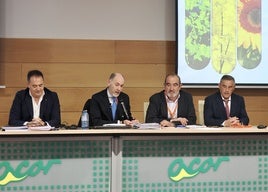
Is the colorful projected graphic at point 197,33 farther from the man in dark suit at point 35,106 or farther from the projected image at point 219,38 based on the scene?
the man in dark suit at point 35,106

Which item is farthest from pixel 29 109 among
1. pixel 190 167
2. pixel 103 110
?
pixel 190 167

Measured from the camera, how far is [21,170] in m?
3.01

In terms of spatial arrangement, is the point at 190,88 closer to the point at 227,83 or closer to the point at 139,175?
the point at 227,83

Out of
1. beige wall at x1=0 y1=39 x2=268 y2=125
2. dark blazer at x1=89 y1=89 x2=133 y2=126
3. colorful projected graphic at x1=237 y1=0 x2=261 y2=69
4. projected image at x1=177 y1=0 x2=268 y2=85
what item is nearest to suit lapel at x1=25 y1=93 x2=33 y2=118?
dark blazer at x1=89 y1=89 x2=133 y2=126

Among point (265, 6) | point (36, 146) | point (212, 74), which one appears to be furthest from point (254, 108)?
point (36, 146)

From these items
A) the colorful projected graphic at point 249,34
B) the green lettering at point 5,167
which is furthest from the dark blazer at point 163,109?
the green lettering at point 5,167

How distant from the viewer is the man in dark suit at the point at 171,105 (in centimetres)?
423

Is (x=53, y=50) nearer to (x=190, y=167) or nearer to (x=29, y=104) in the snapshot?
(x=29, y=104)

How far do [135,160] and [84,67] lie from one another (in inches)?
88.4

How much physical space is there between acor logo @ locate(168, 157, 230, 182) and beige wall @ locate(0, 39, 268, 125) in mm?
2082

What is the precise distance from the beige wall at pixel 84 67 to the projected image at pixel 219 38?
0.20m

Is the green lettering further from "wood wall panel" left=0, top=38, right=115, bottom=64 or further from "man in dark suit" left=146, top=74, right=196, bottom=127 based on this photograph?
"wood wall panel" left=0, top=38, right=115, bottom=64

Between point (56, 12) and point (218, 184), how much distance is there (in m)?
2.92

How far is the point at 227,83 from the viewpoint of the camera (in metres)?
4.31
